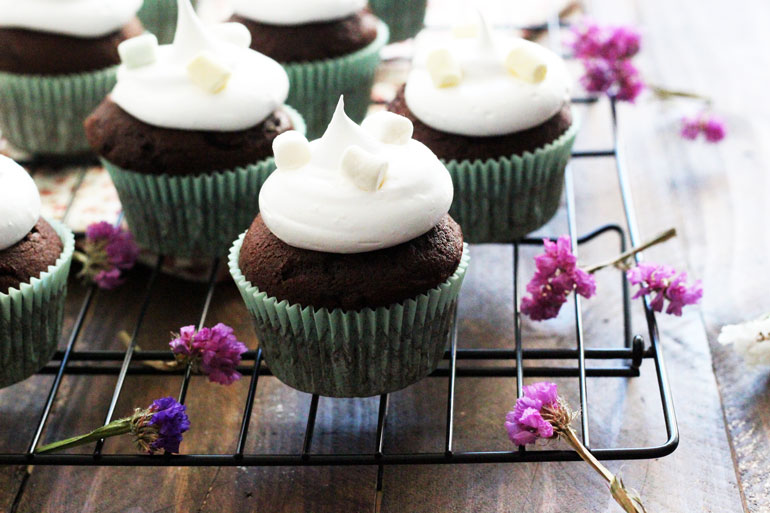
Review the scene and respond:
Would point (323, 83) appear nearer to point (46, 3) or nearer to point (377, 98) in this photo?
point (377, 98)

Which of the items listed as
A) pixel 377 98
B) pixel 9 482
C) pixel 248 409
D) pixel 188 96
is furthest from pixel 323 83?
pixel 9 482

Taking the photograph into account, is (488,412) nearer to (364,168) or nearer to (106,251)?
(364,168)

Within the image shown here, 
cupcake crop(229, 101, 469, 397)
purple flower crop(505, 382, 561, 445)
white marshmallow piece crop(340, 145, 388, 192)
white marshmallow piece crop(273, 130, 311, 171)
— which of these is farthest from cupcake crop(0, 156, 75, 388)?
purple flower crop(505, 382, 561, 445)

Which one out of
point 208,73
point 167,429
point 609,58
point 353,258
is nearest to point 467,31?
point 208,73

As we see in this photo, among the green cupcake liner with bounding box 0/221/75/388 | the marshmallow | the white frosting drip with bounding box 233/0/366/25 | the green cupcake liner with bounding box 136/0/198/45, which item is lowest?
the green cupcake liner with bounding box 136/0/198/45

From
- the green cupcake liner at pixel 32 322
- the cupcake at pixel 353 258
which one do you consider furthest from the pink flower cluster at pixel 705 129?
the green cupcake liner at pixel 32 322

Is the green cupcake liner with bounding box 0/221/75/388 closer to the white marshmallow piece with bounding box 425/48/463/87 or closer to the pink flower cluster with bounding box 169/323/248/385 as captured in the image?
the pink flower cluster with bounding box 169/323/248/385
